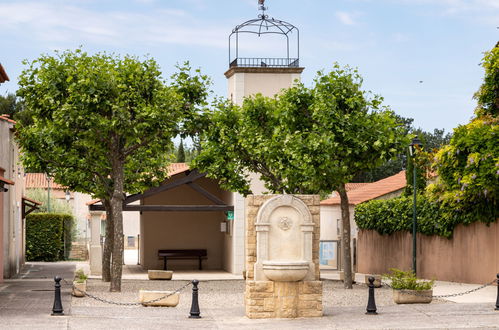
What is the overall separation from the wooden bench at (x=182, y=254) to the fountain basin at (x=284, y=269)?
2188cm

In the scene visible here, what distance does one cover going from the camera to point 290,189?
28.6 m

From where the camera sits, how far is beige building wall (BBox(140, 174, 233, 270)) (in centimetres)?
3991

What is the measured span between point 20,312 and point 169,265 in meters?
20.4

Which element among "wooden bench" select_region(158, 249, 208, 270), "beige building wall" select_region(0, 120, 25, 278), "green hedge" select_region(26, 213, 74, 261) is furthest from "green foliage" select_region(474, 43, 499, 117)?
"green hedge" select_region(26, 213, 74, 261)

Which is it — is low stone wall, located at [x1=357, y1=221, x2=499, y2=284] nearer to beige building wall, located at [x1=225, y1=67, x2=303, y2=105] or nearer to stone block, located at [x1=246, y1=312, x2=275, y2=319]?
beige building wall, located at [x1=225, y1=67, x2=303, y2=105]

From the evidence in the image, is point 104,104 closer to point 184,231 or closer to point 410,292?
point 410,292

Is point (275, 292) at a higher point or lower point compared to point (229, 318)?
higher

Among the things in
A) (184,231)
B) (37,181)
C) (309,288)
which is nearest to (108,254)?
(184,231)

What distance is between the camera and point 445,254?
30250 millimetres

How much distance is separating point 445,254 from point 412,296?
10.3 metres

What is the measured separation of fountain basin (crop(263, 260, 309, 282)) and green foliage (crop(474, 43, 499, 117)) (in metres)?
13.9

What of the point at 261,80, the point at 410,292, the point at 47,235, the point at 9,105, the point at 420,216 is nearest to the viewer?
the point at 410,292

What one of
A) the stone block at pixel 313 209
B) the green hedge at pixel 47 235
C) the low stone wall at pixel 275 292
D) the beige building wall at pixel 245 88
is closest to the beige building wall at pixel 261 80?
the beige building wall at pixel 245 88

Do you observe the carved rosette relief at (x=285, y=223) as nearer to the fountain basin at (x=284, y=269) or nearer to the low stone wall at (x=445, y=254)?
the fountain basin at (x=284, y=269)
